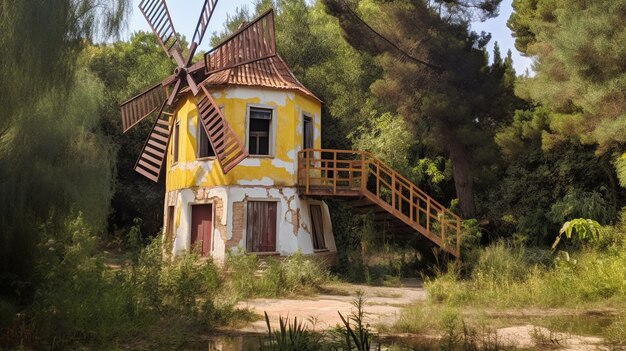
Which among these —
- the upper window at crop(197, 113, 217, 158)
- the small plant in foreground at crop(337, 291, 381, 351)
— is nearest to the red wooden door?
the upper window at crop(197, 113, 217, 158)

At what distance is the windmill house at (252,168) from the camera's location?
15.5 meters

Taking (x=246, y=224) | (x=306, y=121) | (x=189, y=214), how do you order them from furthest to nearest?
(x=306, y=121), (x=189, y=214), (x=246, y=224)

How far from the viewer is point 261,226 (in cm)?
1592

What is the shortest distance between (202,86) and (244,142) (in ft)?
6.72

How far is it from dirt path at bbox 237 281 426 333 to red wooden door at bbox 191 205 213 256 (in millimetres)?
4182

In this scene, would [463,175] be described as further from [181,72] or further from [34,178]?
[34,178]

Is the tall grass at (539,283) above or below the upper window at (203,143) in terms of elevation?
below

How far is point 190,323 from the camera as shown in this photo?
8328 millimetres

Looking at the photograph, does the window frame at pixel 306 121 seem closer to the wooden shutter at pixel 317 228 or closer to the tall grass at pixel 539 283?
the wooden shutter at pixel 317 228

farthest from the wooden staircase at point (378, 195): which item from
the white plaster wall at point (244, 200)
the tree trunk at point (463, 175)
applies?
the tree trunk at point (463, 175)

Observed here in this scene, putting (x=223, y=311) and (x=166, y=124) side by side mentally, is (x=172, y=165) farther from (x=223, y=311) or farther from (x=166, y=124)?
(x=223, y=311)

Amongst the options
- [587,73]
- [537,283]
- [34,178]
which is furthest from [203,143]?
[587,73]

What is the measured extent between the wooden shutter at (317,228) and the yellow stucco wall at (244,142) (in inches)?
67.2

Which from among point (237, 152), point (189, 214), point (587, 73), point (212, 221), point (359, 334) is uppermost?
point (587, 73)
